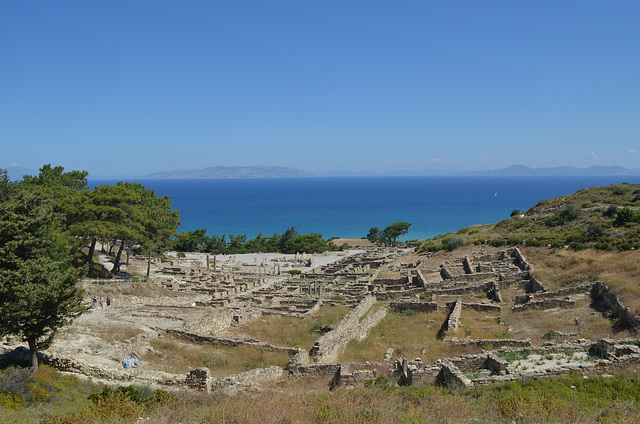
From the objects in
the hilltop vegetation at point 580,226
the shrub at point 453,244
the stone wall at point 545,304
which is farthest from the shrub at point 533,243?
the stone wall at point 545,304

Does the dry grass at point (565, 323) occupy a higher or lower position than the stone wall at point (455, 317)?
higher

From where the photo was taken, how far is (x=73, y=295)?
1433cm

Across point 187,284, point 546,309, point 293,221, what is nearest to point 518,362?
point 546,309

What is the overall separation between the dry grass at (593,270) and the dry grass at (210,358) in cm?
1433

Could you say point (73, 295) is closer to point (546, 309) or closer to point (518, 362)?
point (518, 362)

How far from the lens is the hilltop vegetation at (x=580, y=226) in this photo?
33.8m

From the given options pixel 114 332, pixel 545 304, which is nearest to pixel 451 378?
pixel 545 304

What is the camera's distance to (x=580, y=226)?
4347 cm

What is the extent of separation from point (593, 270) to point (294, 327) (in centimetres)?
1708

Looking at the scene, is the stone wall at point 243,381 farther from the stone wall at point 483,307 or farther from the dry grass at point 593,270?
the dry grass at point 593,270

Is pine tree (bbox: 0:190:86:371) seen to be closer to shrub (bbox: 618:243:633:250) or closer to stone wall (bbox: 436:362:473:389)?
stone wall (bbox: 436:362:473:389)

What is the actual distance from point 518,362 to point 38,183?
43038 mm

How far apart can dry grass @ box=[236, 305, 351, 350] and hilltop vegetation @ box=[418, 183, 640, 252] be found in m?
18.8

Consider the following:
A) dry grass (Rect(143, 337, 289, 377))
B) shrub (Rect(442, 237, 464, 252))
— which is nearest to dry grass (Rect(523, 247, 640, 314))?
shrub (Rect(442, 237, 464, 252))
